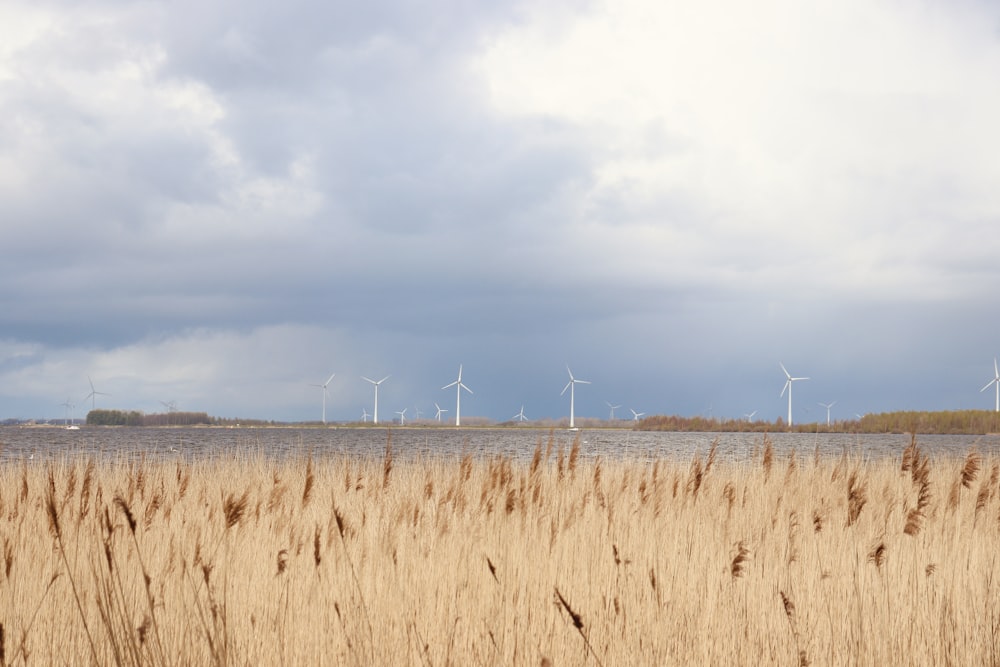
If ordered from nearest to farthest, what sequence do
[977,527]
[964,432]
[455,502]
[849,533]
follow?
[849,533], [455,502], [977,527], [964,432]

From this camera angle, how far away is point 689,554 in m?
6.73

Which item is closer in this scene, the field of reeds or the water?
the field of reeds

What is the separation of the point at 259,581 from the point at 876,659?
4.05 meters

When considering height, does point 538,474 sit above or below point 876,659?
above

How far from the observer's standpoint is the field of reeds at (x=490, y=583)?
4496 mm

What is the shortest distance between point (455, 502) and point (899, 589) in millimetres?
4083

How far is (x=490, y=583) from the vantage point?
562 centimetres

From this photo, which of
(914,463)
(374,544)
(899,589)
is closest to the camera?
(899,589)

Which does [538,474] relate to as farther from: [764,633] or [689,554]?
[764,633]

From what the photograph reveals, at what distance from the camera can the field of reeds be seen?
4.50 meters

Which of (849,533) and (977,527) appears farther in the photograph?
(977,527)

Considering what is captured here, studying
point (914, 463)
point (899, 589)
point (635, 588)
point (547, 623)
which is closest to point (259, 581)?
point (547, 623)

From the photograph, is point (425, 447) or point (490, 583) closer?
point (490, 583)

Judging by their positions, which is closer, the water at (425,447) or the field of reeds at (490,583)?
the field of reeds at (490,583)
